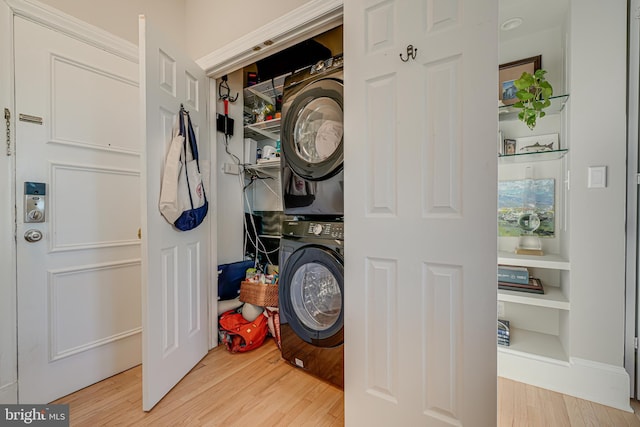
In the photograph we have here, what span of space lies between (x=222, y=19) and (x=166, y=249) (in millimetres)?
1597

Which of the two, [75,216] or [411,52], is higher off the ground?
[411,52]

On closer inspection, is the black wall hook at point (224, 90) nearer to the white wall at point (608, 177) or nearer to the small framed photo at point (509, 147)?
the small framed photo at point (509, 147)

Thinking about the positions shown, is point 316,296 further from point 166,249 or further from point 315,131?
point 315,131

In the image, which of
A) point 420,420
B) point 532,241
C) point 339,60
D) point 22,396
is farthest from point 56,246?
point 532,241

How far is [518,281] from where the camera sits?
68.5 inches

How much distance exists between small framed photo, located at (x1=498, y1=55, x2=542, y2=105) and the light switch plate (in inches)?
26.0

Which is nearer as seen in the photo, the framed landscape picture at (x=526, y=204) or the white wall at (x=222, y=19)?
the white wall at (x=222, y=19)

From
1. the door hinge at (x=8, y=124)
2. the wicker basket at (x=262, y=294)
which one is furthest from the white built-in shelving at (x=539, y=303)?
the door hinge at (x=8, y=124)

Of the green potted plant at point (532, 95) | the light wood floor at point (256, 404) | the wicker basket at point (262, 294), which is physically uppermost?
the green potted plant at point (532, 95)

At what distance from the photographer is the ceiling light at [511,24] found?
183cm

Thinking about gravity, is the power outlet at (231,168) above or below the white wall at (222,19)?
below

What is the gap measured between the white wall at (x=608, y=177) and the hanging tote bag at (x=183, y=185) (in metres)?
2.24

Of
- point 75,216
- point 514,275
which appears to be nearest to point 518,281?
point 514,275

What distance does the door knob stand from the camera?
135 centimetres
